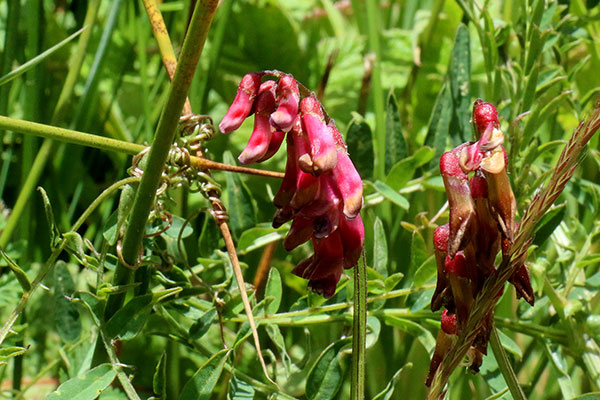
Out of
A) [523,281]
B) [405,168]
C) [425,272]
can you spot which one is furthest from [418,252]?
[523,281]

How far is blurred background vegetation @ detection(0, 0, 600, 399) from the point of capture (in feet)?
2.85

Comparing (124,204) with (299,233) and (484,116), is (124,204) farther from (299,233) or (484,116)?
(484,116)

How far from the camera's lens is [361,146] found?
1.04 meters

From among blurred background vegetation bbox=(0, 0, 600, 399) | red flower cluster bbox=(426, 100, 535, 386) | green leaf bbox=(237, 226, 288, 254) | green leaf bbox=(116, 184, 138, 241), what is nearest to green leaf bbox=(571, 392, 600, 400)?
blurred background vegetation bbox=(0, 0, 600, 399)

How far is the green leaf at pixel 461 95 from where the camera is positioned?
111cm

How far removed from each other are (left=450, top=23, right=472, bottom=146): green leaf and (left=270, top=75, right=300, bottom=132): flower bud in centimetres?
53

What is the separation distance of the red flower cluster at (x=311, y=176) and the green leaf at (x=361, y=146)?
39 cm

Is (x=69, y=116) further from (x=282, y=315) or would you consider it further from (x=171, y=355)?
(x=282, y=315)

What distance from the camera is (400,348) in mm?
1177

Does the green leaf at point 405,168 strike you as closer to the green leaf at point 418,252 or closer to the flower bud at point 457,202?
the green leaf at point 418,252

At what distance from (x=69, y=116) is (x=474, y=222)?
1.14m

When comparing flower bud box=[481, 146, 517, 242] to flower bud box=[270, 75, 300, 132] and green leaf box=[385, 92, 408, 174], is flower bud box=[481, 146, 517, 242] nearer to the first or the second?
flower bud box=[270, 75, 300, 132]

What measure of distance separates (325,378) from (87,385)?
252 millimetres

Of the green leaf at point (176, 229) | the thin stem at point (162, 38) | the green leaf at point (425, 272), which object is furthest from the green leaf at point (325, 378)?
the thin stem at point (162, 38)
